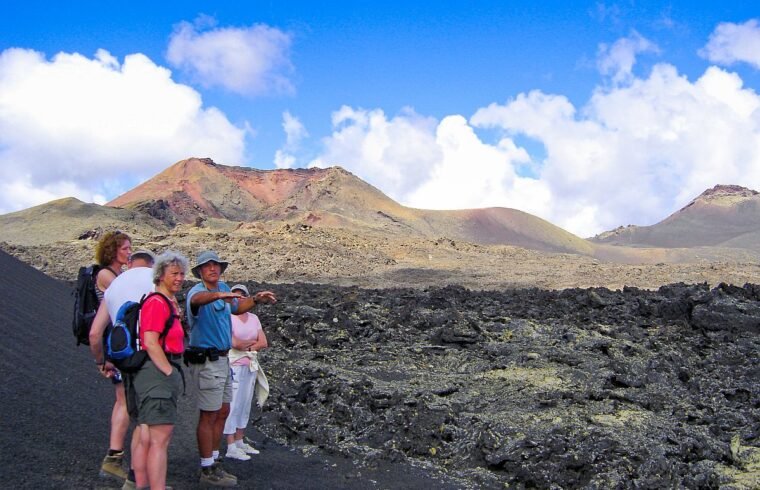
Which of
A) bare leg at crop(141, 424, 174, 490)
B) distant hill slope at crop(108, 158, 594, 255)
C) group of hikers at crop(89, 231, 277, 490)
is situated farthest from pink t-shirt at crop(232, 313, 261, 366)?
distant hill slope at crop(108, 158, 594, 255)

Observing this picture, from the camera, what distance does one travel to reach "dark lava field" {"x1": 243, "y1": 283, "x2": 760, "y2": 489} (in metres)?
6.31

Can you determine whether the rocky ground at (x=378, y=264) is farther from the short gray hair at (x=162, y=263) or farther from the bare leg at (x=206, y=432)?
the short gray hair at (x=162, y=263)

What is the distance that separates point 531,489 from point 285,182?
96.5 metres

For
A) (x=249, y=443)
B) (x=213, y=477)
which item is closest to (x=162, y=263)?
(x=213, y=477)

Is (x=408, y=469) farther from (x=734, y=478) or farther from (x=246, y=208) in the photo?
(x=246, y=208)

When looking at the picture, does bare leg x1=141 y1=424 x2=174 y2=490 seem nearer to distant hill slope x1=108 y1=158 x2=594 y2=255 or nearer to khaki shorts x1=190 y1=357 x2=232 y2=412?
khaki shorts x1=190 y1=357 x2=232 y2=412

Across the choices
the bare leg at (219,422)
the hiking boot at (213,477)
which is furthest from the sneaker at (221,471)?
the bare leg at (219,422)

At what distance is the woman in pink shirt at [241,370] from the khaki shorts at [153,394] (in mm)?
1692

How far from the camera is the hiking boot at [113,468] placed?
468 cm

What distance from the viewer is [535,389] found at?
28.4 ft

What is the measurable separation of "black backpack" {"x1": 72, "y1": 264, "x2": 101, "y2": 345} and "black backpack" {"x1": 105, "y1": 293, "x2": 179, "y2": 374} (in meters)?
0.77

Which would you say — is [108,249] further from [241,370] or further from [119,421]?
[241,370]

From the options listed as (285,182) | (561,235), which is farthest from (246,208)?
(561,235)

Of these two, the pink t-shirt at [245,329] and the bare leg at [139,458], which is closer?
the bare leg at [139,458]
